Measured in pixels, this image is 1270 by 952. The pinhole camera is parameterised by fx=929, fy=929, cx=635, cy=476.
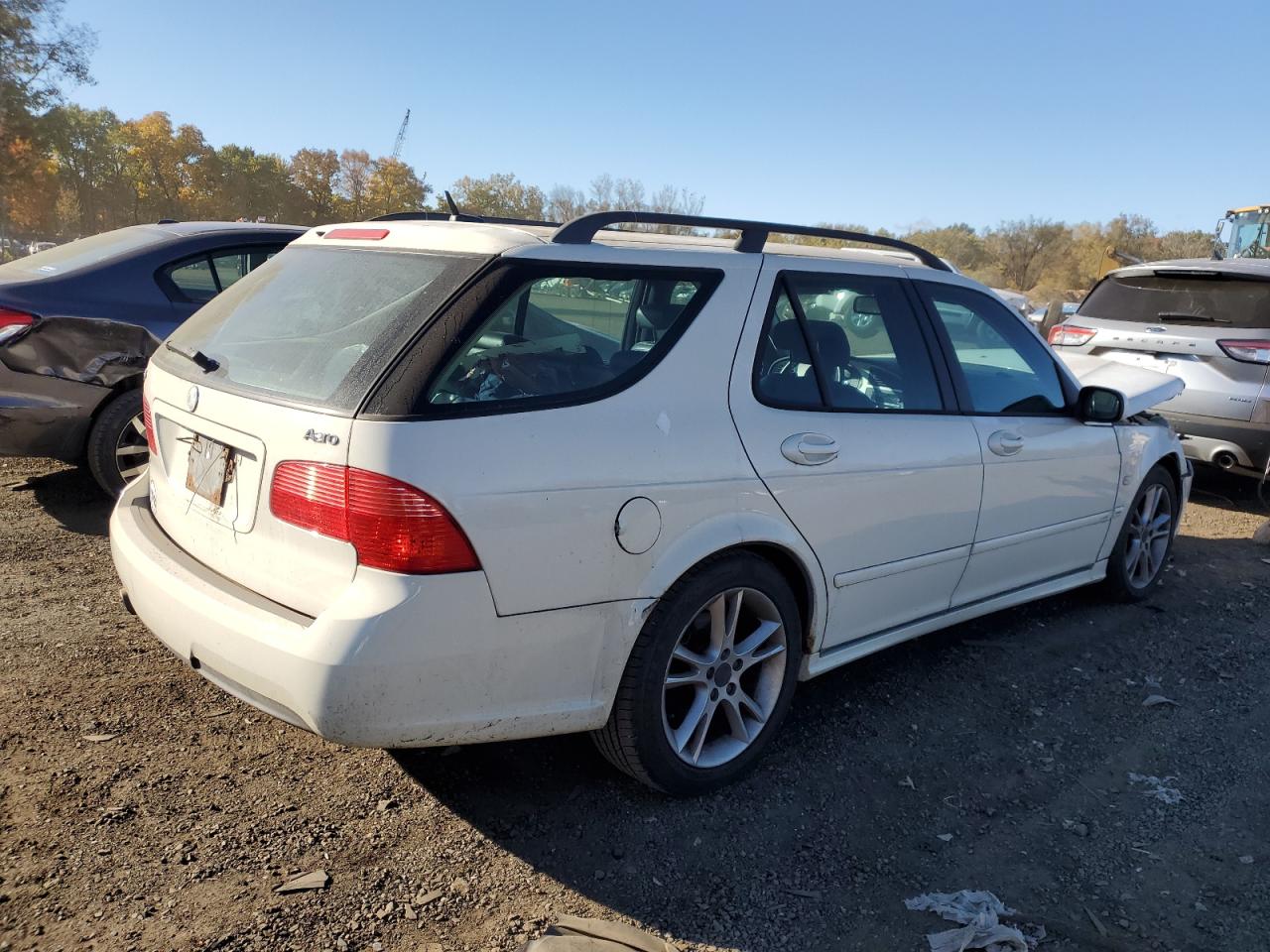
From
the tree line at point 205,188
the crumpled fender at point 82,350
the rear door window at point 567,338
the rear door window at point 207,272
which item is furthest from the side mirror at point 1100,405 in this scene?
the tree line at point 205,188

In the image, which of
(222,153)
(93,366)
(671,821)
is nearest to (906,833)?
(671,821)

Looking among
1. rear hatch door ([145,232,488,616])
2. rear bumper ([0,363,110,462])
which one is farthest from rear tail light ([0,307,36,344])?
rear hatch door ([145,232,488,616])

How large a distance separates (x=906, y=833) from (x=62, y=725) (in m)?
2.84

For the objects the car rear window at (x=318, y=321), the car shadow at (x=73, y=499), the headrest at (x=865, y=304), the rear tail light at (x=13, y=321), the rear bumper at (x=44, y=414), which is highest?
the headrest at (x=865, y=304)

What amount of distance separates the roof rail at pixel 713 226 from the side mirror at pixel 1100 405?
109 cm

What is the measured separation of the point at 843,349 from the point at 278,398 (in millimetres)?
2046

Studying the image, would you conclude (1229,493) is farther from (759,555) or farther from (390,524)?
(390,524)

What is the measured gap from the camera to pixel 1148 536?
5195mm

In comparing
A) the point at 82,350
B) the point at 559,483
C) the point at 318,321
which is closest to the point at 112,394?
the point at 82,350

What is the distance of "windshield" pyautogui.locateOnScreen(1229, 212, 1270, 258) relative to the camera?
15.3 meters

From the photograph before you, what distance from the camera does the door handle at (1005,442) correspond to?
3893 mm

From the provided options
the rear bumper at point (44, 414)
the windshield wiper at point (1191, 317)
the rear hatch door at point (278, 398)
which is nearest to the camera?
the rear hatch door at point (278, 398)

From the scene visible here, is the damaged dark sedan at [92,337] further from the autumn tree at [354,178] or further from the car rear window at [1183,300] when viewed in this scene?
the autumn tree at [354,178]

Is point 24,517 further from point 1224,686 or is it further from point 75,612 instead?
point 1224,686
